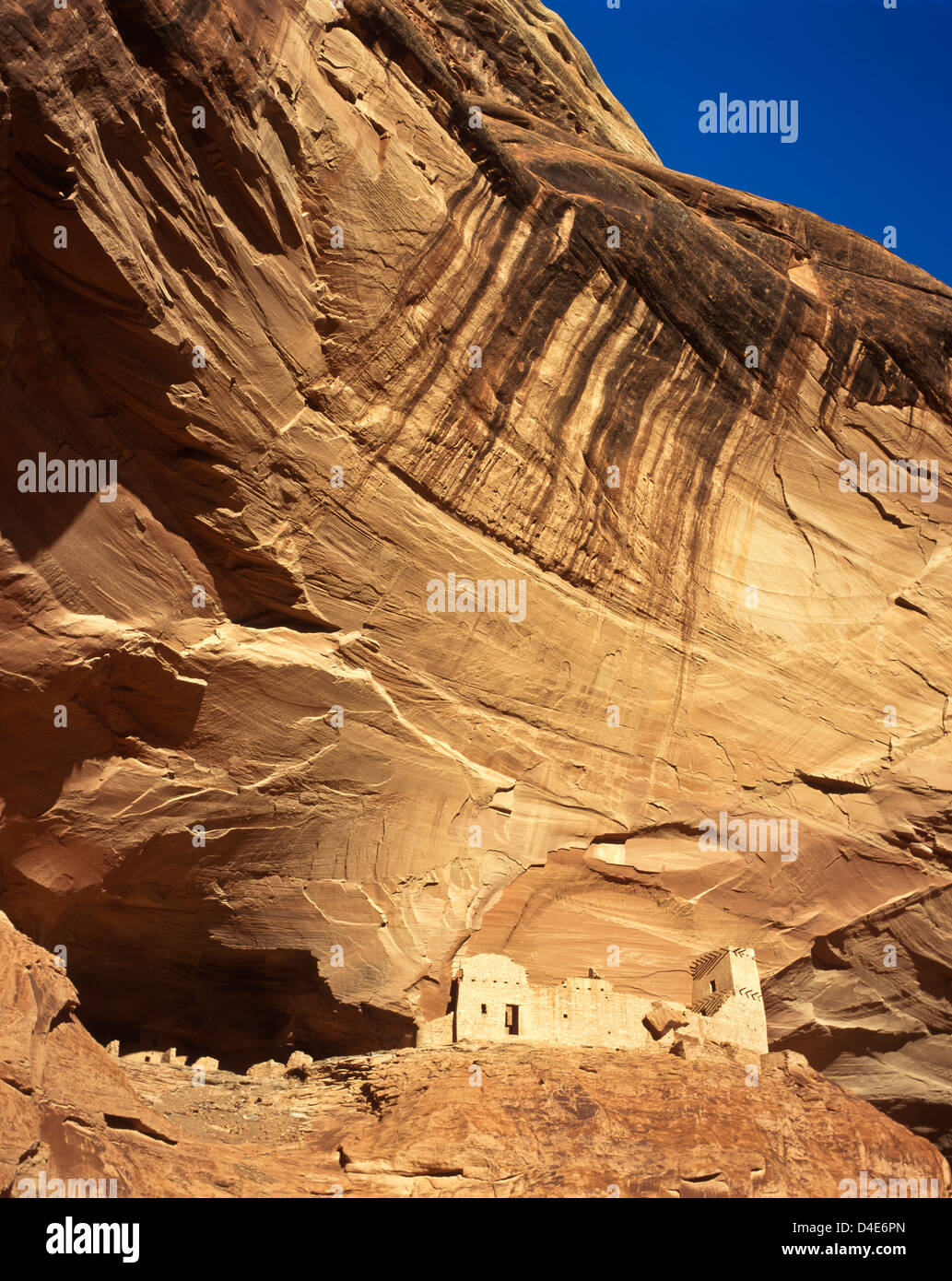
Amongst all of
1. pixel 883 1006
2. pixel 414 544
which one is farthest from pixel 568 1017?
pixel 883 1006

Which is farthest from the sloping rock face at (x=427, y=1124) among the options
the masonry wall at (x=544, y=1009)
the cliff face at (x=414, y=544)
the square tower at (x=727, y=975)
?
the cliff face at (x=414, y=544)

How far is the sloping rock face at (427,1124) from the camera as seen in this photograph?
11469 mm

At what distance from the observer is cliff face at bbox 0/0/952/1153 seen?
45.0 feet

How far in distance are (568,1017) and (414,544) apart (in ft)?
23.3

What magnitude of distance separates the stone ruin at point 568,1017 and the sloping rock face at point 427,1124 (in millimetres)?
650

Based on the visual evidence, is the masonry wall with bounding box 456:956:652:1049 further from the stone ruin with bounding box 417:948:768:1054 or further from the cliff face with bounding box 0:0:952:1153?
the cliff face with bounding box 0:0:952:1153

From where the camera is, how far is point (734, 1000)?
17109mm

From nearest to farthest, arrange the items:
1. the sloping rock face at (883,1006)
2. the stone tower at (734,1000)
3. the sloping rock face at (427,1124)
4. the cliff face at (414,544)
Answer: the sloping rock face at (427,1124), the cliff face at (414,544), the stone tower at (734,1000), the sloping rock face at (883,1006)

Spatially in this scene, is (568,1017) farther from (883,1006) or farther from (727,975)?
(883,1006)

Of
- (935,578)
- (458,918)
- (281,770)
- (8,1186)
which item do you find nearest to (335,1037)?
(458,918)

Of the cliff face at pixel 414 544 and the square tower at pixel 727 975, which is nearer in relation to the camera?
the cliff face at pixel 414 544

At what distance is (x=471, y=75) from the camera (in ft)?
74.3

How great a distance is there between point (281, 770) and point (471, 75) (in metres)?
14.7

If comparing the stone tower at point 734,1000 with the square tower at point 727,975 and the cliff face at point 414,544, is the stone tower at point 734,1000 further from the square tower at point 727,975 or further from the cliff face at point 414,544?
the cliff face at point 414,544
